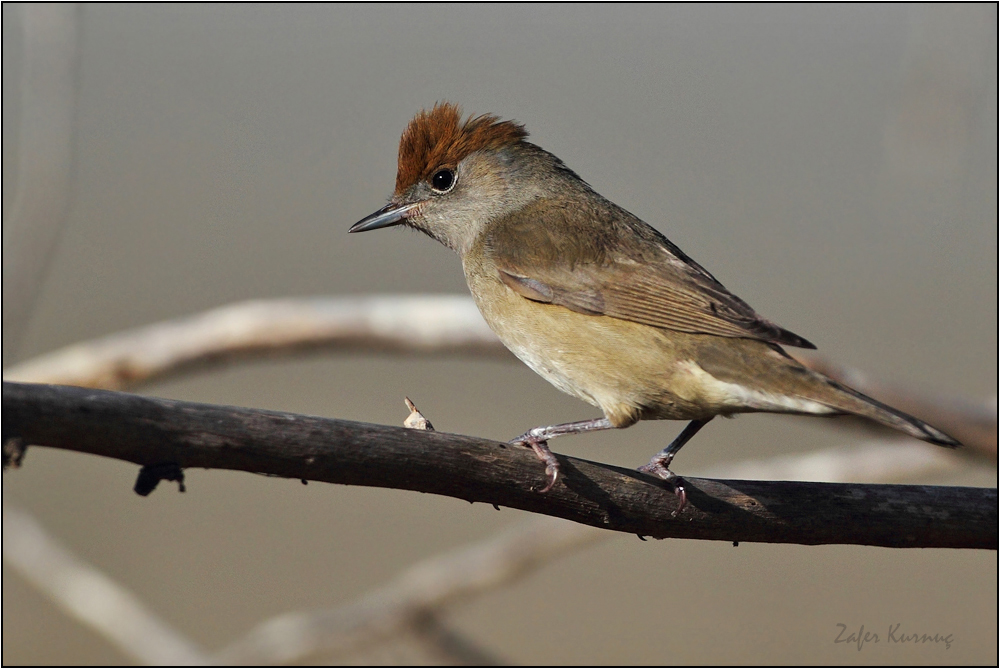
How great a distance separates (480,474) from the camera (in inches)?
97.0

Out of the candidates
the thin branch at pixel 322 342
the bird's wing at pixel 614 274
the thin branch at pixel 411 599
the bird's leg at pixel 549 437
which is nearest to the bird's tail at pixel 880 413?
the bird's wing at pixel 614 274

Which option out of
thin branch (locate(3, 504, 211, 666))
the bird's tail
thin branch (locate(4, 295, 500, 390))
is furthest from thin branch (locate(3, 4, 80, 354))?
the bird's tail

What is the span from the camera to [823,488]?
301 cm

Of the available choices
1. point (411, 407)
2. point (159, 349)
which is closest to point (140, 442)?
point (411, 407)

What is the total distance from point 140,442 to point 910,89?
2900 millimetres

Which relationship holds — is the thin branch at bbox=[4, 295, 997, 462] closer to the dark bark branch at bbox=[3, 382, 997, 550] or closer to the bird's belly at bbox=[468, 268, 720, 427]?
the bird's belly at bbox=[468, 268, 720, 427]

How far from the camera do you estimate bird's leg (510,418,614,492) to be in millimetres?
2598

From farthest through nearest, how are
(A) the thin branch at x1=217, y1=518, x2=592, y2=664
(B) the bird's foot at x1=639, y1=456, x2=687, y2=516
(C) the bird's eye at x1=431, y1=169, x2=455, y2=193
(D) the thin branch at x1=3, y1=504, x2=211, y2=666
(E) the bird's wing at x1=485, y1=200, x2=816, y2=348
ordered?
(A) the thin branch at x1=217, y1=518, x2=592, y2=664, (D) the thin branch at x1=3, y1=504, x2=211, y2=666, (C) the bird's eye at x1=431, y1=169, x2=455, y2=193, (E) the bird's wing at x1=485, y1=200, x2=816, y2=348, (B) the bird's foot at x1=639, y1=456, x2=687, y2=516

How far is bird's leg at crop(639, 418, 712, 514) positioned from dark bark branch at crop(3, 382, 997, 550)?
30 mm

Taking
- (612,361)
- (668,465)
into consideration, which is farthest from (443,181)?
(668,465)

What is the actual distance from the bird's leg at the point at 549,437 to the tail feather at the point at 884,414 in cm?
82

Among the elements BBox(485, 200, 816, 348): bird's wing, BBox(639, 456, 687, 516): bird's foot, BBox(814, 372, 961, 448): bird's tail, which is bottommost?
BBox(639, 456, 687, 516): bird's foot

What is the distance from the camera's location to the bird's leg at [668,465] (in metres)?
2.88

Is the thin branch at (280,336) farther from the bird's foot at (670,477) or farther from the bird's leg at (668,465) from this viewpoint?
the bird's foot at (670,477)
